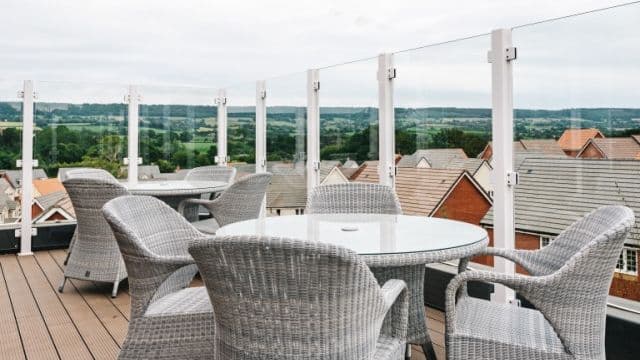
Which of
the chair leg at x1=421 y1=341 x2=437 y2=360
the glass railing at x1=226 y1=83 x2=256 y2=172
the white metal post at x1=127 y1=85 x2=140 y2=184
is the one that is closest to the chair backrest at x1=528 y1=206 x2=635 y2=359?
the chair leg at x1=421 y1=341 x2=437 y2=360

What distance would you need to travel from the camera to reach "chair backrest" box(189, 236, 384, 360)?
1.49 metres

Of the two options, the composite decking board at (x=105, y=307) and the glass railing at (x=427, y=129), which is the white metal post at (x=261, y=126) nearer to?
the glass railing at (x=427, y=129)

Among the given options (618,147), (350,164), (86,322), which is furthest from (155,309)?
(350,164)

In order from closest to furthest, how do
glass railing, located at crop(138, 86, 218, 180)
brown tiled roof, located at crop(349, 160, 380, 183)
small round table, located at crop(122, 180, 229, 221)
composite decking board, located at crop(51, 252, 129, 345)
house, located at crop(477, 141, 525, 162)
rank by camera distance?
1. house, located at crop(477, 141, 525, 162)
2. composite decking board, located at crop(51, 252, 129, 345)
3. brown tiled roof, located at crop(349, 160, 380, 183)
4. small round table, located at crop(122, 180, 229, 221)
5. glass railing, located at crop(138, 86, 218, 180)

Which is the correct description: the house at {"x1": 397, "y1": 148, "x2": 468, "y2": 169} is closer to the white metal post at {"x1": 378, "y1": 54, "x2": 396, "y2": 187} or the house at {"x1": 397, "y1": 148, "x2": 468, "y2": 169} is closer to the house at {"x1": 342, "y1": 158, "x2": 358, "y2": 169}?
the white metal post at {"x1": 378, "y1": 54, "x2": 396, "y2": 187}

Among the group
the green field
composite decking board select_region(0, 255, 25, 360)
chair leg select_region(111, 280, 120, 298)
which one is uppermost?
the green field

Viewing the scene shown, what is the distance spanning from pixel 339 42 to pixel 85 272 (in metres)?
4.76

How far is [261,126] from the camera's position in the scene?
6695 millimetres

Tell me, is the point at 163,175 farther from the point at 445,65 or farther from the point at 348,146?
the point at 445,65

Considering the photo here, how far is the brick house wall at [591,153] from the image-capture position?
3054mm

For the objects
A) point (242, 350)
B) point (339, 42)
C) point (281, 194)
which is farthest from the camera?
point (339, 42)

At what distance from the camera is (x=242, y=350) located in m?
1.63

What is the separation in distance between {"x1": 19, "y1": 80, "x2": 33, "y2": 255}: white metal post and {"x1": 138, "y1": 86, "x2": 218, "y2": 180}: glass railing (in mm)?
1212

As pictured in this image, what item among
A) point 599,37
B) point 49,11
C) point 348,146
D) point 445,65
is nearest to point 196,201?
point 348,146
